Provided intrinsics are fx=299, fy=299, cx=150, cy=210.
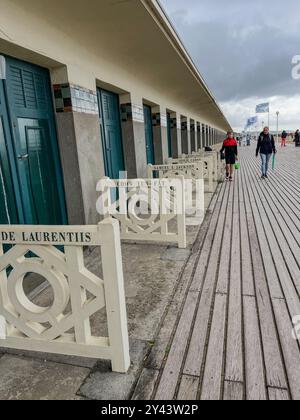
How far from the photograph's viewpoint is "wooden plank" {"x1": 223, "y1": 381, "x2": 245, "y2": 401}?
5.38 feet

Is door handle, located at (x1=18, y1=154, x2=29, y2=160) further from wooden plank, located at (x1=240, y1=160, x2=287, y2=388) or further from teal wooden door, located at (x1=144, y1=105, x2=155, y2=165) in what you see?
teal wooden door, located at (x1=144, y1=105, x2=155, y2=165)

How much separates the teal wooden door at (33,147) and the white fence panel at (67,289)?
1.37 m

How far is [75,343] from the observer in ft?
6.17

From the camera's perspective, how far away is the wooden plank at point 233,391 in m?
1.64

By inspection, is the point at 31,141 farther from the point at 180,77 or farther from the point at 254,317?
the point at 180,77

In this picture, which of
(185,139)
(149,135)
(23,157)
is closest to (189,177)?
(149,135)

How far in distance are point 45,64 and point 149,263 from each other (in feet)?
8.55

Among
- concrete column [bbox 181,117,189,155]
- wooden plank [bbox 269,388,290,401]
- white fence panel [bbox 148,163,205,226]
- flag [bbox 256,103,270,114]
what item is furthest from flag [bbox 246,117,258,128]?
wooden plank [bbox 269,388,290,401]

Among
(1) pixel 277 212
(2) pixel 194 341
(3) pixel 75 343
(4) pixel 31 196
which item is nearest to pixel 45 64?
(4) pixel 31 196

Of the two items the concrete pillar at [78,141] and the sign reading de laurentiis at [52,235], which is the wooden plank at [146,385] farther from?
the concrete pillar at [78,141]

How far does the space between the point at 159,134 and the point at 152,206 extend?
4.84 metres

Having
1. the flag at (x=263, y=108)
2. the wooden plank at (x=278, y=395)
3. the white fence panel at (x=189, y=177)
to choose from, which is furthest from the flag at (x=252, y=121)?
the wooden plank at (x=278, y=395)
